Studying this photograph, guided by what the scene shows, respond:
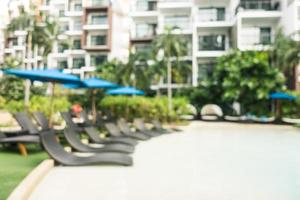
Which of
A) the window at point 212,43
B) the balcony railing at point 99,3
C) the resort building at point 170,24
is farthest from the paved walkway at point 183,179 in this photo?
the balcony railing at point 99,3

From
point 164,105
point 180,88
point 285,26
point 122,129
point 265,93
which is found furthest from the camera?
point 180,88

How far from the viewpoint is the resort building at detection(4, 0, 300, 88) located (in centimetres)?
3325

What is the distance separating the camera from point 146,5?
42031 mm

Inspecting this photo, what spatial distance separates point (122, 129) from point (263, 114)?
18.3 m

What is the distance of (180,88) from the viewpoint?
3528 cm

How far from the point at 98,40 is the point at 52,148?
1586 inches

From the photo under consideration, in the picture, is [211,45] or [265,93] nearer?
[265,93]

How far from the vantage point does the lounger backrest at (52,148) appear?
731 centimetres

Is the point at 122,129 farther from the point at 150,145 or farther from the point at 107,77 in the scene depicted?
the point at 107,77

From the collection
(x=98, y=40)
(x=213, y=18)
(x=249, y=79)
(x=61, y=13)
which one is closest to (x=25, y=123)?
(x=249, y=79)

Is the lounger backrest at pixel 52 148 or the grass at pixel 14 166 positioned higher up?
the lounger backrest at pixel 52 148

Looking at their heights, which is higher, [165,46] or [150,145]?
[165,46]

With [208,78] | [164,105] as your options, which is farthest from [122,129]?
[208,78]

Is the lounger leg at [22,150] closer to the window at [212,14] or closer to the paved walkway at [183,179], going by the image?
the paved walkway at [183,179]
